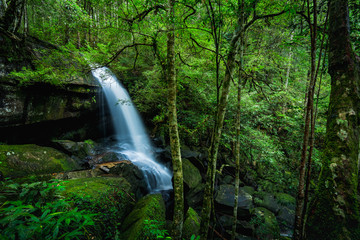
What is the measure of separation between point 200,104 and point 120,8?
4858 millimetres

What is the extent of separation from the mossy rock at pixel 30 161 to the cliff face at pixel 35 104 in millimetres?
1401

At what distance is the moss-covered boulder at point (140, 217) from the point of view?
3005 millimetres

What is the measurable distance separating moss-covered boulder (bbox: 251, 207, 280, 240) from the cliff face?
730 cm

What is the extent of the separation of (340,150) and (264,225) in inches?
174

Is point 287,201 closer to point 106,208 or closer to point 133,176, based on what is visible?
point 133,176

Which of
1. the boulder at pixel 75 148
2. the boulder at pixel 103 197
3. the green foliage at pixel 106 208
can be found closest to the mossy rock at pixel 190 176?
the boulder at pixel 103 197

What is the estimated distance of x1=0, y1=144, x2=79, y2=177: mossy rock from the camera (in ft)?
14.9

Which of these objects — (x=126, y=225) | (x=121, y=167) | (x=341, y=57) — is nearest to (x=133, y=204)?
(x=126, y=225)

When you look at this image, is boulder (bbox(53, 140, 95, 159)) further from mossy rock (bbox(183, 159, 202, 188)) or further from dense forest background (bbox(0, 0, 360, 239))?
mossy rock (bbox(183, 159, 202, 188))

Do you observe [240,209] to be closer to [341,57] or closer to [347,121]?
[347,121]

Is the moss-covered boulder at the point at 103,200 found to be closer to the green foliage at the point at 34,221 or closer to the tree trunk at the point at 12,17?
the green foliage at the point at 34,221

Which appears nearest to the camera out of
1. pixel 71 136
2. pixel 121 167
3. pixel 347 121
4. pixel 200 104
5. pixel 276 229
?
pixel 347 121

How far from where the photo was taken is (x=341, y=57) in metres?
2.40

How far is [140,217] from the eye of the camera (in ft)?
11.5
